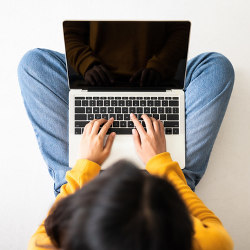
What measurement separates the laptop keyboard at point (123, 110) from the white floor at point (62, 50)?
25 cm

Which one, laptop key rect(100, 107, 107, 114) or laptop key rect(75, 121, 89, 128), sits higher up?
laptop key rect(100, 107, 107, 114)

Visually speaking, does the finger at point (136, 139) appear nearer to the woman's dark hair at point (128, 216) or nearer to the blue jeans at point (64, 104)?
the blue jeans at point (64, 104)

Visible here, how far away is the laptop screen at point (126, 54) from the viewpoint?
76 centimetres

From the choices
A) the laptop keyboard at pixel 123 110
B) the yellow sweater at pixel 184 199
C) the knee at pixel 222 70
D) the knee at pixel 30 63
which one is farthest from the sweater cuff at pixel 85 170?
the knee at pixel 222 70

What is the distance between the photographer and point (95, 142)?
87 cm

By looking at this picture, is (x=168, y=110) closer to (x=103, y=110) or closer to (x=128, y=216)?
(x=103, y=110)

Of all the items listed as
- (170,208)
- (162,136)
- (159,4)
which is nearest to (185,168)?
(162,136)

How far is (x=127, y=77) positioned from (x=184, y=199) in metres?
0.37

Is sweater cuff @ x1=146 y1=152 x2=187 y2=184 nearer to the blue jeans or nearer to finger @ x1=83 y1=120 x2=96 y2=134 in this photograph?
the blue jeans

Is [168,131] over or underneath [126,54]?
underneath

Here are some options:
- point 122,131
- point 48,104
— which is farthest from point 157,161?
point 48,104

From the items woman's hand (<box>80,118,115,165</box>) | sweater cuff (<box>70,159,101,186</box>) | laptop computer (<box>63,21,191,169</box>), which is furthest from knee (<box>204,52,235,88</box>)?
sweater cuff (<box>70,159,101,186</box>)

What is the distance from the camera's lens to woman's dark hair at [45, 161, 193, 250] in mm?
449

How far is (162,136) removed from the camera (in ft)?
2.91
